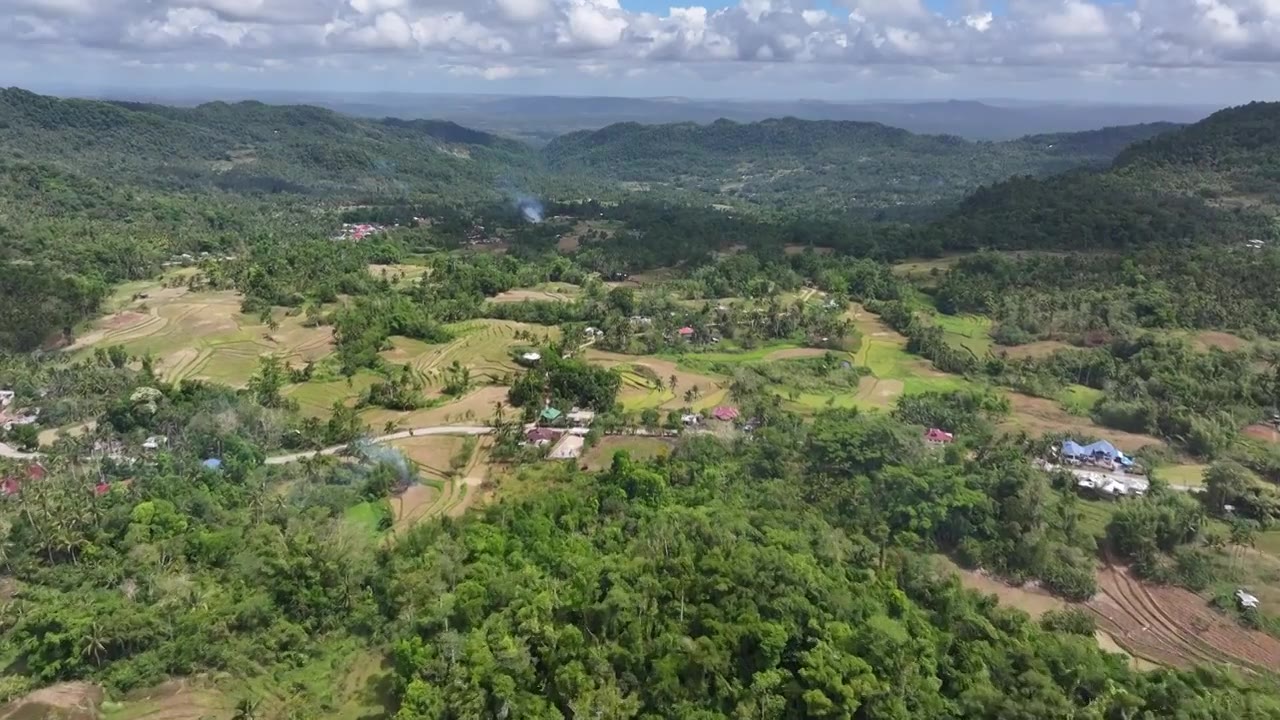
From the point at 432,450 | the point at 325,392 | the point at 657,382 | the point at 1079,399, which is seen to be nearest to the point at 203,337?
the point at 325,392

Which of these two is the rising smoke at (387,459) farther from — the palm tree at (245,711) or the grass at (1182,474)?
the grass at (1182,474)

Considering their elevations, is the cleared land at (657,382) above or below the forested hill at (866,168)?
below

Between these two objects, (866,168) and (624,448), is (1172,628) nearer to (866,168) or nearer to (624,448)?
(624,448)

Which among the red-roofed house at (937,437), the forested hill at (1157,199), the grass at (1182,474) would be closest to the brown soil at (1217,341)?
the grass at (1182,474)

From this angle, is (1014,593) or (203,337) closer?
(1014,593)

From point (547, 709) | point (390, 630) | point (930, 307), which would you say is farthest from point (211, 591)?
point (930, 307)

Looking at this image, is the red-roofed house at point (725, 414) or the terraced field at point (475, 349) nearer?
the red-roofed house at point (725, 414)

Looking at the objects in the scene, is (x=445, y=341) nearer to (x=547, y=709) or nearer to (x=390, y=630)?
(x=390, y=630)
